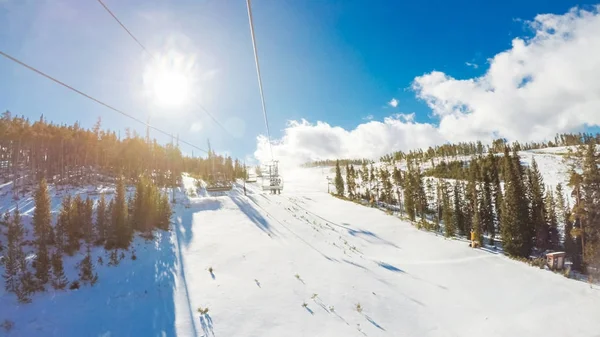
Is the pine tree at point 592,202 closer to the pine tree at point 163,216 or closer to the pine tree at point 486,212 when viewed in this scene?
the pine tree at point 486,212

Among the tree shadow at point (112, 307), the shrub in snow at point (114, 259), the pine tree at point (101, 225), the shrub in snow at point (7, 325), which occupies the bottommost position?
the tree shadow at point (112, 307)

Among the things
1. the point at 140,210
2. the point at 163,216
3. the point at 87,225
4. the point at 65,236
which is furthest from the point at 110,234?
the point at 163,216

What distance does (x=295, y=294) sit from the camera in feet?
41.7

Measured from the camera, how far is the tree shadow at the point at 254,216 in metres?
23.9

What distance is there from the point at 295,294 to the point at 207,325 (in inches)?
169

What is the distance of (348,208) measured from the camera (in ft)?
140

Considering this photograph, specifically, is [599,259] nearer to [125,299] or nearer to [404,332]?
[404,332]

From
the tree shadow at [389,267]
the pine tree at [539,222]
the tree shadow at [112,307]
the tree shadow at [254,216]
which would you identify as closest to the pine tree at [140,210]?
the tree shadow at [112,307]

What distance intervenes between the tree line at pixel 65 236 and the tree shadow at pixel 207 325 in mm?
5332

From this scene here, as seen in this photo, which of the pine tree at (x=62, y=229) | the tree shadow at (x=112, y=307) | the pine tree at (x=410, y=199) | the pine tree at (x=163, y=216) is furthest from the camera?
the pine tree at (x=410, y=199)

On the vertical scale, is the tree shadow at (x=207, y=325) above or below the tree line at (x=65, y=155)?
below

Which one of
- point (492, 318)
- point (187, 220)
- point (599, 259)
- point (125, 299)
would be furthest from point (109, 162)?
point (599, 259)

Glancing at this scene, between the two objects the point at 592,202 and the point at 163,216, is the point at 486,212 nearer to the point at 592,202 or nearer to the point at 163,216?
the point at 592,202

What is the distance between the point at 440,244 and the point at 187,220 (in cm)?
2386
